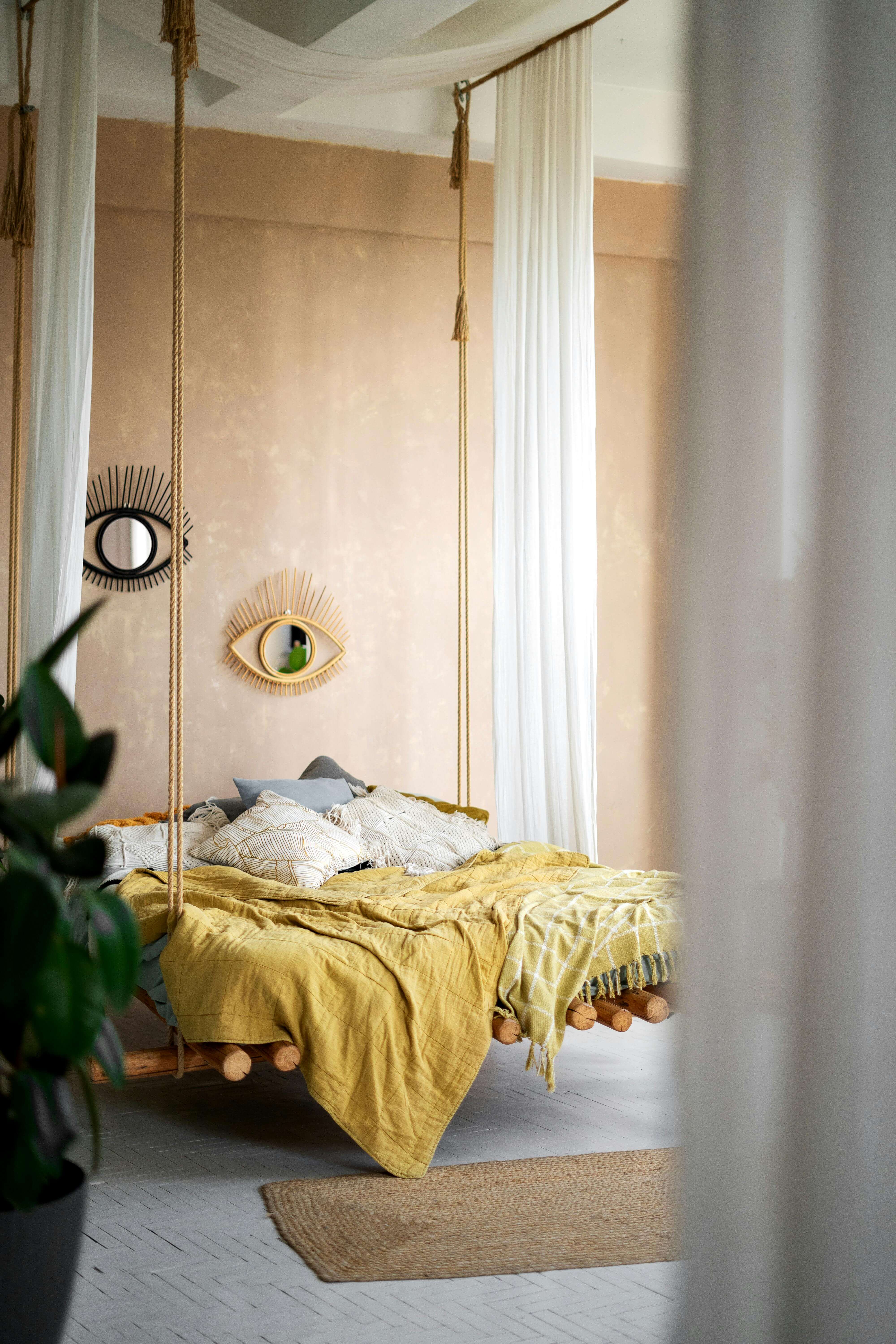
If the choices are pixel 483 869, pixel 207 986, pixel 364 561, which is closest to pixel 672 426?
pixel 364 561

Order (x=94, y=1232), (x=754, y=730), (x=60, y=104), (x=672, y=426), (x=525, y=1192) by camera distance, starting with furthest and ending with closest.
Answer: (x=672, y=426)
(x=60, y=104)
(x=525, y=1192)
(x=94, y=1232)
(x=754, y=730)

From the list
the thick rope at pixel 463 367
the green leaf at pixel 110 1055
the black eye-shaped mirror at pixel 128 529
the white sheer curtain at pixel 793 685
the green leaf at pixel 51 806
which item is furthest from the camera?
the black eye-shaped mirror at pixel 128 529

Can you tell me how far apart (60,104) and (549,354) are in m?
1.76

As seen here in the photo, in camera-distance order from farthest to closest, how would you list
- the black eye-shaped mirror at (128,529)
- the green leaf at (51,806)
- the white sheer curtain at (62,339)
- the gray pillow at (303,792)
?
the black eye-shaped mirror at (128,529) < the gray pillow at (303,792) < the white sheer curtain at (62,339) < the green leaf at (51,806)

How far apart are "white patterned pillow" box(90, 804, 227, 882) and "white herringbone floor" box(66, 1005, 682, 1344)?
63 centimetres

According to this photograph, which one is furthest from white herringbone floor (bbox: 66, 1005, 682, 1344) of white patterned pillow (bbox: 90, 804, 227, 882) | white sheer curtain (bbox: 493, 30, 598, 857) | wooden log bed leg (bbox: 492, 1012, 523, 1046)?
white sheer curtain (bbox: 493, 30, 598, 857)

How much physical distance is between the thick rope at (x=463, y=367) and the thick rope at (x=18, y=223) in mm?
1615

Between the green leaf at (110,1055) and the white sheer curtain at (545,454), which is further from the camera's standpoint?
the white sheer curtain at (545,454)

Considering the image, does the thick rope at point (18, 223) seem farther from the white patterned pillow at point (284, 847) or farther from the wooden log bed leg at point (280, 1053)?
the wooden log bed leg at point (280, 1053)

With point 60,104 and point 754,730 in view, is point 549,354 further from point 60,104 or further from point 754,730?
point 754,730

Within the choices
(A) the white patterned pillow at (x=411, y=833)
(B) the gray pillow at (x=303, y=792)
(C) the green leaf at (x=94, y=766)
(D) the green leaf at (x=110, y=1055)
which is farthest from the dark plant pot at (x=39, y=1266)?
(B) the gray pillow at (x=303, y=792)

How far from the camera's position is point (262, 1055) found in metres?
3.09

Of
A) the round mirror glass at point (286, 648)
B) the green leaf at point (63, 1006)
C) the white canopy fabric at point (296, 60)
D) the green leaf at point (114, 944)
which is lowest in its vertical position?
the green leaf at point (63, 1006)

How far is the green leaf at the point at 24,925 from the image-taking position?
146 cm
